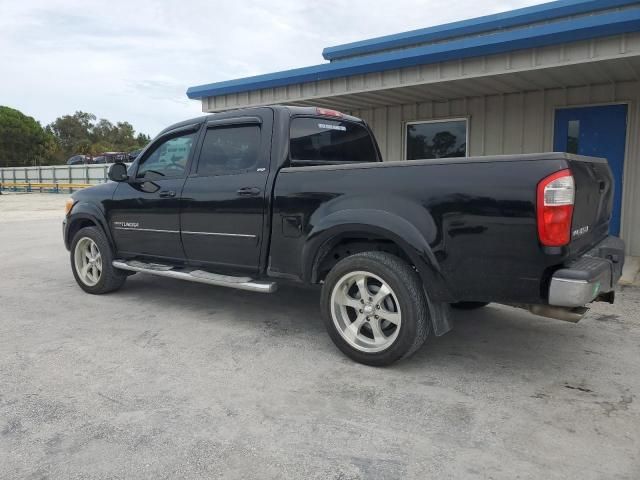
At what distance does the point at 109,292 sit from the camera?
19.7 feet

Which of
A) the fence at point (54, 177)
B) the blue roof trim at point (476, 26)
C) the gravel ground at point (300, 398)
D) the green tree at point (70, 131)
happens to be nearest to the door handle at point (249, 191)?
the gravel ground at point (300, 398)

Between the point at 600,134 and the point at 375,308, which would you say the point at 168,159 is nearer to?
the point at 375,308

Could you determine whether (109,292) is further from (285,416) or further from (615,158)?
(615,158)

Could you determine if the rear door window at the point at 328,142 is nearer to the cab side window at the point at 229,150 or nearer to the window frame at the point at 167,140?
the cab side window at the point at 229,150

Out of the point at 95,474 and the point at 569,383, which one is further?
the point at 569,383

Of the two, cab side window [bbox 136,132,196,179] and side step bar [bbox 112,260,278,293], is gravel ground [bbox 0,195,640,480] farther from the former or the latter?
cab side window [bbox 136,132,196,179]

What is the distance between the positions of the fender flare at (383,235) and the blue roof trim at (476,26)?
7153 millimetres

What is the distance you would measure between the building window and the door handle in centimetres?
556

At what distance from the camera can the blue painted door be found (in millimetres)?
7781

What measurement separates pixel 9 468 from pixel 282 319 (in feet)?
9.08

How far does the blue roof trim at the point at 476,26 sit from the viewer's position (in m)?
8.71

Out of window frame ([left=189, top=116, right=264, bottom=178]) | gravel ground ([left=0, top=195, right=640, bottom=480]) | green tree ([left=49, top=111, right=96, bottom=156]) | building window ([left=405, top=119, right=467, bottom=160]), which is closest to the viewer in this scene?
gravel ground ([left=0, top=195, right=640, bottom=480])

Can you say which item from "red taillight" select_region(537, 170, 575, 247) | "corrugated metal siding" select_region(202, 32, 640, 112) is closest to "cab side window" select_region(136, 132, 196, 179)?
"red taillight" select_region(537, 170, 575, 247)

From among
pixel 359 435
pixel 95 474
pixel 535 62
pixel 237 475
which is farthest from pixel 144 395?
pixel 535 62
